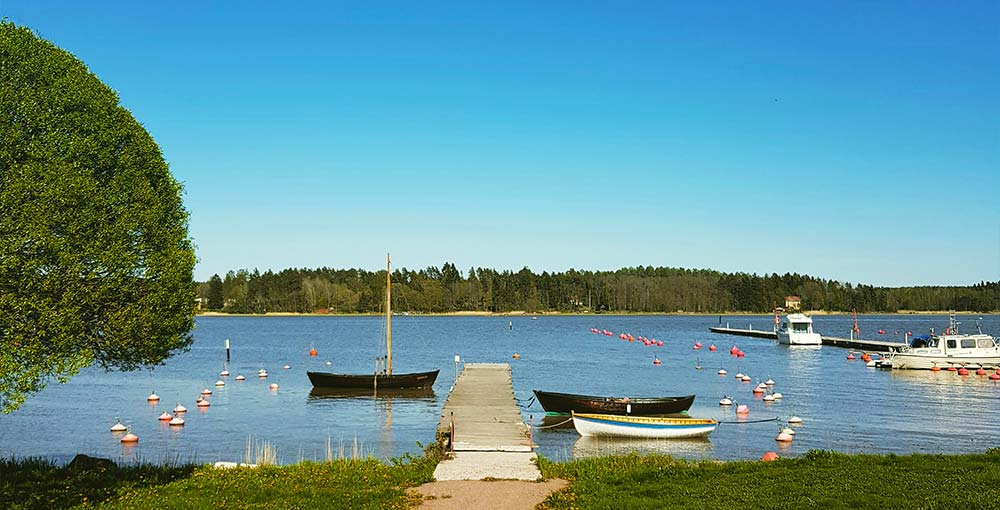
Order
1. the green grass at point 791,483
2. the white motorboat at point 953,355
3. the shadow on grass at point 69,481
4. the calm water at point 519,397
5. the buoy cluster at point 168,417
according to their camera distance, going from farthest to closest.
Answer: the white motorboat at point 953,355
the buoy cluster at point 168,417
the calm water at point 519,397
the shadow on grass at point 69,481
the green grass at point 791,483

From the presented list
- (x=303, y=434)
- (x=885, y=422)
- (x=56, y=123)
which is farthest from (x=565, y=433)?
(x=56, y=123)

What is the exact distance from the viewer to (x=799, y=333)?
98.2 metres

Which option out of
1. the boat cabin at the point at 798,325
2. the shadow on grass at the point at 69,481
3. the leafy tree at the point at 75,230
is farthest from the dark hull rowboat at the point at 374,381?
the boat cabin at the point at 798,325

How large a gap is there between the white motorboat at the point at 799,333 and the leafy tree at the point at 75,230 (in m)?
91.2

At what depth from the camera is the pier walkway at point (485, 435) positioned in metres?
18.4

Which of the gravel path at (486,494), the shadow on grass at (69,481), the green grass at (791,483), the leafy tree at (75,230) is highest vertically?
the leafy tree at (75,230)

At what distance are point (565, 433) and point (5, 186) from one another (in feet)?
79.8

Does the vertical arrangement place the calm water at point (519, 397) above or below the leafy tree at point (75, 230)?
below

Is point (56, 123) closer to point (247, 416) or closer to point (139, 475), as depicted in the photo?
point (139, 475)

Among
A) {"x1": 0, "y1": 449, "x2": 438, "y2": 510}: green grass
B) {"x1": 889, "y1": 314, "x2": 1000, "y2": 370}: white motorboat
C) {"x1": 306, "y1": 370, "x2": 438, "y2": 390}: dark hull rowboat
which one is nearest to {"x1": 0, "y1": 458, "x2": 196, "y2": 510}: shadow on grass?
{"x1": 0, "y1": 449, "x2": 438, "y2": 510}: green grass

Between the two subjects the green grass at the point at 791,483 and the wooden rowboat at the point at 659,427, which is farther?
the wooden rowboat at the point at 659,427

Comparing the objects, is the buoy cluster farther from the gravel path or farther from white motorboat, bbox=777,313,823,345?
white motorboat, bbox=777,313,823,345

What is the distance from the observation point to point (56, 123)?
1423 cm

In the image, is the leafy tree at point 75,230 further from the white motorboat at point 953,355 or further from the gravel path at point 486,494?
the white motorboat at point 953,355
